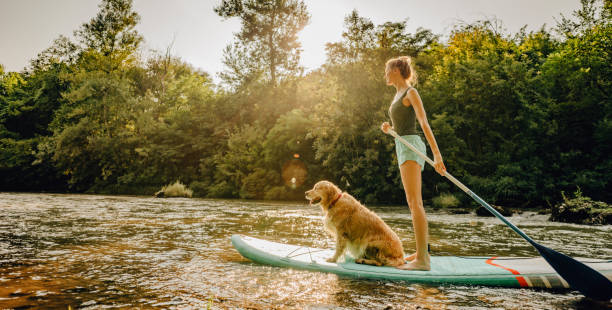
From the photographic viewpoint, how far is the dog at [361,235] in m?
4.01

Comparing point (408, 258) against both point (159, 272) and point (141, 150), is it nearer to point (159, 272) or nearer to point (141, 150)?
point (159, 272)

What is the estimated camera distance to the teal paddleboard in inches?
134

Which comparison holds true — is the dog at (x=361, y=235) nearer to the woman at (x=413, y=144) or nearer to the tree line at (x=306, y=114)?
the woman at (x=413, y=144)

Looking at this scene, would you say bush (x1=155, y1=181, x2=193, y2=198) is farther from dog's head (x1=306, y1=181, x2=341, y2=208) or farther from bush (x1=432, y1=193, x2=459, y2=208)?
dog's head (x1=306, y1=181, x2=341, y2=208)

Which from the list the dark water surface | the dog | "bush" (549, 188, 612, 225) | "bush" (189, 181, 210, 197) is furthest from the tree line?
the dog

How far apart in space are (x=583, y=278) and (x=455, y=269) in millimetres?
1058

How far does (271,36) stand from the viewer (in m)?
30.3

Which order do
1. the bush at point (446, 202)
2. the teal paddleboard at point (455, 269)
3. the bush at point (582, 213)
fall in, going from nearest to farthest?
the teal paddleboard at point (455, 269) < the bush at point (582, 213) < the bush at point (446, 202)

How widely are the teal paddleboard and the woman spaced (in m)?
0.21

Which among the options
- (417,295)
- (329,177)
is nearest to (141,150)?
(329,177)

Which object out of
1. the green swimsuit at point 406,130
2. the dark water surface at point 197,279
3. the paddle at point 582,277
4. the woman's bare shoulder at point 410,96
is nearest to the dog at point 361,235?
the dark water surface at point 197,279

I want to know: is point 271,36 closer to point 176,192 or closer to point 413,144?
Result: point 176,192

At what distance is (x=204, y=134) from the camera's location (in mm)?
28500

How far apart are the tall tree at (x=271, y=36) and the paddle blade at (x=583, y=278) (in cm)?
2804
